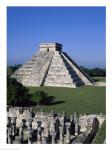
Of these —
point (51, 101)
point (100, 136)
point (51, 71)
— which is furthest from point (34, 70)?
point (100, 136)

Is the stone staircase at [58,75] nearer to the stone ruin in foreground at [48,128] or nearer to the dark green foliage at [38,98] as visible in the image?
the dark green foliage at [38,98]

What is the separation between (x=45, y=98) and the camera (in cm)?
1016

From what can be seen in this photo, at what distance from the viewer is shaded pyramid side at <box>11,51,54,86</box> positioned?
15573 mm

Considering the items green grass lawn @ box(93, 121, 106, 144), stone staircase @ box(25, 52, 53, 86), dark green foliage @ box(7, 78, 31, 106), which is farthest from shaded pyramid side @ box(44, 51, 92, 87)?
green grass lawn @ box(93, 121, 106, 144)

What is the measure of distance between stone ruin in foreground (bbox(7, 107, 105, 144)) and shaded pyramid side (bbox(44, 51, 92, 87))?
283 inches

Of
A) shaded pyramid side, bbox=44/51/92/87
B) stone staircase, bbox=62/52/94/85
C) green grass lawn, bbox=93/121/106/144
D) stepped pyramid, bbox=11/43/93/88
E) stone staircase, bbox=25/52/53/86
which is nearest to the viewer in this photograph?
green grass lawn, bbox=93/121/106/144

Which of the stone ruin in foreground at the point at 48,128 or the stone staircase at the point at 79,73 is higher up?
the stone staircase at the point at 79,73

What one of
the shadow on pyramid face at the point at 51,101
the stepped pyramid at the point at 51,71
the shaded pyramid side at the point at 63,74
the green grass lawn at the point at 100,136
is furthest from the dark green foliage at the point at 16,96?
the shaded pyramid side at the point at 63,74

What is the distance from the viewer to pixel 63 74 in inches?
617

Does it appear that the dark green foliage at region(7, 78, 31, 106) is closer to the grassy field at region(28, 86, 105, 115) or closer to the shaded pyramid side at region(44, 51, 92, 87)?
the grassy field at region(28, 86, 105, 115)

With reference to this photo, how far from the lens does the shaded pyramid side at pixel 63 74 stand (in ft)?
49.0
